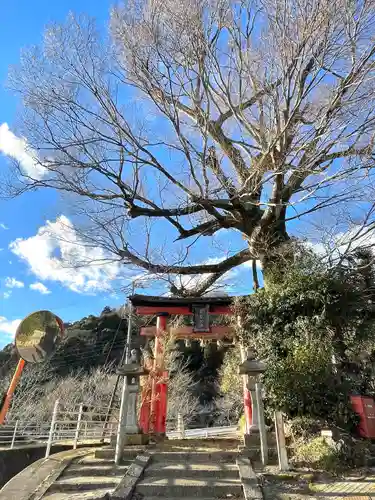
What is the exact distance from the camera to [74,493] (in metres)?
5.22

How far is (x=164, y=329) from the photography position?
36.0 ft

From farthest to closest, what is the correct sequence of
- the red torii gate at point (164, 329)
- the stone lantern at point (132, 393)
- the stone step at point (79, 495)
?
the red torii gate at point (164, 329), the stone lantern at point (132, 393), the stone step at point (79, 495)

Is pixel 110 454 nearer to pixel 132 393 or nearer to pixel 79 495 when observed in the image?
pixel 132 393

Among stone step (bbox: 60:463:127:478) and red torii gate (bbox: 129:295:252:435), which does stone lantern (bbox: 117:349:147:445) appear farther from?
red torii gate (bbox: 129:295:252:435)

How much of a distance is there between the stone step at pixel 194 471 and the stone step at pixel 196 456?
532 millimetres

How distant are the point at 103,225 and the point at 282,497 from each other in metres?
7.99

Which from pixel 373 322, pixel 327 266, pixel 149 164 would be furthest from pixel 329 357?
pixel 149 164

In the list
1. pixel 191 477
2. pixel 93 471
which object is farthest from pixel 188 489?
pixel 93 471

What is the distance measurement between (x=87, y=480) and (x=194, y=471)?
1.69 meters

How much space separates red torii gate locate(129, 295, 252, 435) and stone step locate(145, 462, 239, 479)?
4.07m

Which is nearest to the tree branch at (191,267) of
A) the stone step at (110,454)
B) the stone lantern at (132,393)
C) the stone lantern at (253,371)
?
the stone lantern at (132,393)

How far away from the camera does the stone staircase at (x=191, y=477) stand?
5309 mm

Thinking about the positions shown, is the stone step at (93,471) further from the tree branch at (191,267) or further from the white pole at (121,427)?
the tree branch at (191,267)

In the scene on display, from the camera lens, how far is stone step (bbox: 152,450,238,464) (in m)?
6.86
